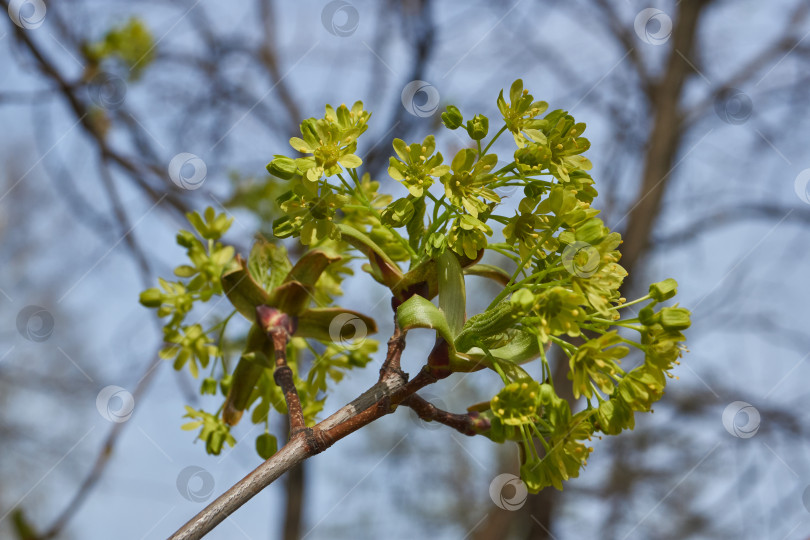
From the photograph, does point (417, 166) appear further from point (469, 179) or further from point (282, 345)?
point (282, 345)

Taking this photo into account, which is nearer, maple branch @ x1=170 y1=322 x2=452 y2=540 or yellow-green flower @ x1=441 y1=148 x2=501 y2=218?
maple branch @ x1=170 y1=322 x2=452 y2=540

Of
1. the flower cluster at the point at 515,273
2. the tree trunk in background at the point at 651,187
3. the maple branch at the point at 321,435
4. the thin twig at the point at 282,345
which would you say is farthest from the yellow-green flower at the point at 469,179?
the tree trunk in background at the point at 651,187

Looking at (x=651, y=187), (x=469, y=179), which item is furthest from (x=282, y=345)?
(x=651, y=187)

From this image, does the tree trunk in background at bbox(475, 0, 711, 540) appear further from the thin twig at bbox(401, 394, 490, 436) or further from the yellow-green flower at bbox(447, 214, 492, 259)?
the yellow-green flower at bbox(447, 214, 492, 259)

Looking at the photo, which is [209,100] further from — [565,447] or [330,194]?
[565,447]

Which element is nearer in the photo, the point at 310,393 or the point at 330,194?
the point at 330,194

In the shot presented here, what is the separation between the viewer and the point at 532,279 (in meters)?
0.95

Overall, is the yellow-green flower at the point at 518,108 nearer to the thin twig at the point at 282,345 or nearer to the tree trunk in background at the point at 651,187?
the thin twig at the point at 282,345

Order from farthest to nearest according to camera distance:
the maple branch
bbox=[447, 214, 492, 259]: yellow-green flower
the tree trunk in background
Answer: the tree trunk in background → bbox=[447, 214, 492, 259]: yellow-green flower → the maple branch

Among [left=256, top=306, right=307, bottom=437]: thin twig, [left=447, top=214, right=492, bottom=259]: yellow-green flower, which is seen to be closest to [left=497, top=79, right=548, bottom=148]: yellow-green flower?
[left=447, top=214, right=492, bottom=259]: yellow-green flower

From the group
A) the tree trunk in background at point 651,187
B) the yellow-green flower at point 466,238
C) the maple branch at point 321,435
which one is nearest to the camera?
the maple branch at point 321,435

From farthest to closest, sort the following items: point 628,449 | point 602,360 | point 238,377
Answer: point 628,449 → point 238,377 → point 602,360

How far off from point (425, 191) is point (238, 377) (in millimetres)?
426

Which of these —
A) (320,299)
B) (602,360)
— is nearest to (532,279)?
(602,360)
